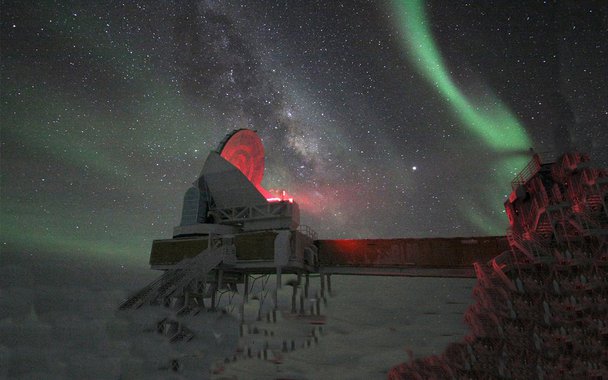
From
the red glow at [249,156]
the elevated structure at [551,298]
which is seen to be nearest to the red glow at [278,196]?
the red glow at [249,156]

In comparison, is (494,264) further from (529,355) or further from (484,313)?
(529,355)

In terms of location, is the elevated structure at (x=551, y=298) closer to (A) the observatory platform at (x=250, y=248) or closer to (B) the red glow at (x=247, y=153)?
(A) the observatory platform at (x=250, y=248)

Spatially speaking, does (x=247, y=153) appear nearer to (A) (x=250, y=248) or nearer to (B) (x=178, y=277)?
(A) (x=250, y=248)

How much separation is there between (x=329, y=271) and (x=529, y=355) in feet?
73.7

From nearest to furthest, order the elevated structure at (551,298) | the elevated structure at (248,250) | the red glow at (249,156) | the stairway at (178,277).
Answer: the elevated structure at (551,298) → the stairway at (178,277) → the elevated structure at (248,250) → the red glow at (249,156)

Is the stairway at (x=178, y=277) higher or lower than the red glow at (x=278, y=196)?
lower

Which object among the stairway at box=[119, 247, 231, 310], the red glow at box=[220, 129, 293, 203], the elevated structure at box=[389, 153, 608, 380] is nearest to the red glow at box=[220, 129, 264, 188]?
the red glow at box=[220, 129, 293, 203]

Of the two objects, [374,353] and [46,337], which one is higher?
[46,337]

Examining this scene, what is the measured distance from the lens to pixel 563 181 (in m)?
16.1

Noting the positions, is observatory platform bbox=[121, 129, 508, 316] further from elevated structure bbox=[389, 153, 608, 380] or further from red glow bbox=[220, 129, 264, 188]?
elevated structure bbox=[389, 153, 608, 380]

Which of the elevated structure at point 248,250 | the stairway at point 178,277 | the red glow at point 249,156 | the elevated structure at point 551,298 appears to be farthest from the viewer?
the red glow at point 249,156

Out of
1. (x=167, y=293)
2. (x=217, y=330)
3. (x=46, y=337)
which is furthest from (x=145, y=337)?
(x=46, y=337)

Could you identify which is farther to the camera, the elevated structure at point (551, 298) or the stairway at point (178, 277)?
the stairway at point (178, 277)

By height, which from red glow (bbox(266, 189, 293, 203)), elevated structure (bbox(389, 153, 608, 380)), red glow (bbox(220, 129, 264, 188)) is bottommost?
elevated structure (bbox(389, 153, 608, 380))
